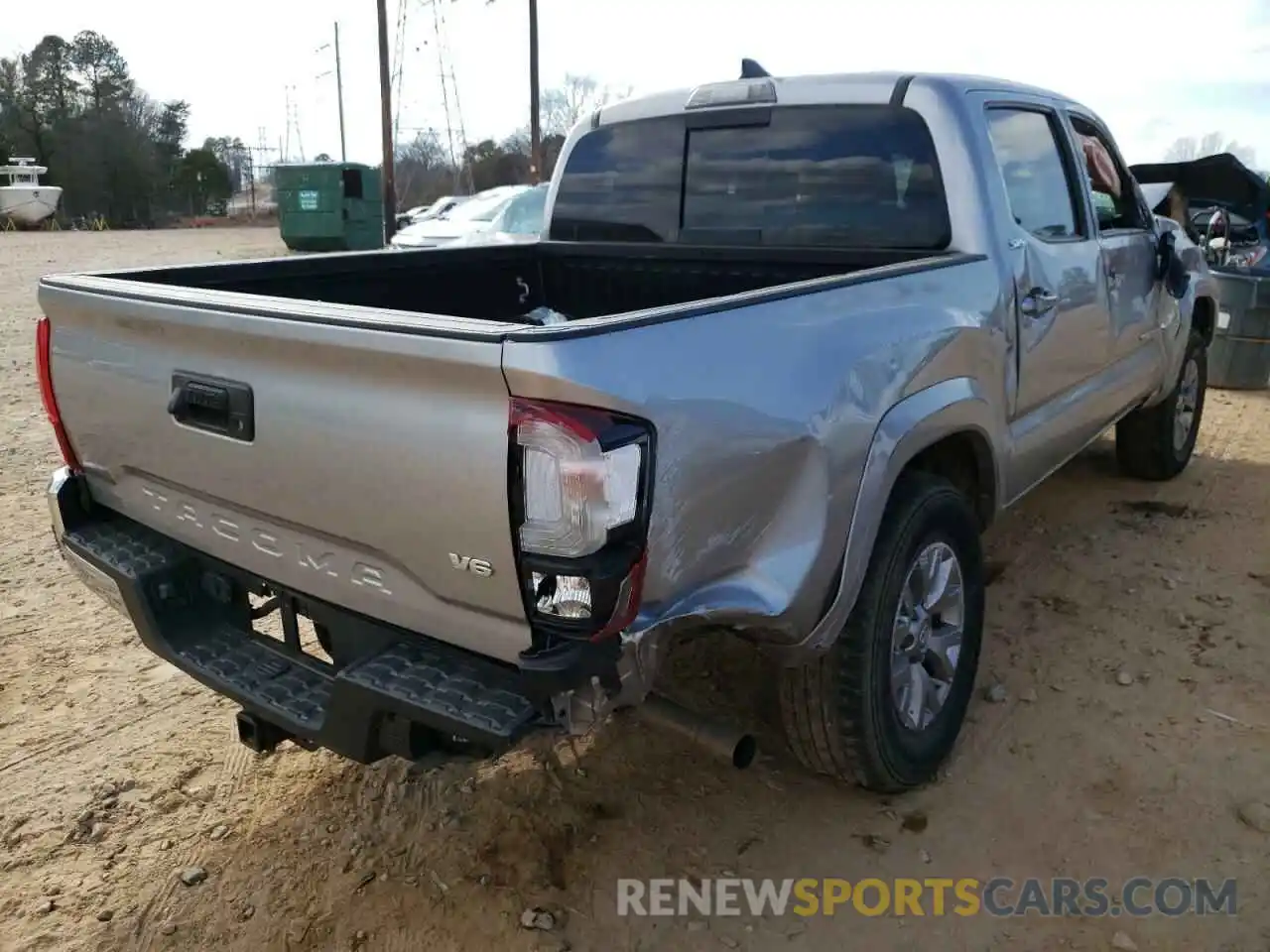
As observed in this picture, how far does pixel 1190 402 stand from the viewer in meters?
5.86

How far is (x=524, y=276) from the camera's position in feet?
14.4

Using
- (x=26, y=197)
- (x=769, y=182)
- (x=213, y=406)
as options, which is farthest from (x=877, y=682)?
(x=26, y=197)

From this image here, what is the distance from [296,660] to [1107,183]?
12.6 feet

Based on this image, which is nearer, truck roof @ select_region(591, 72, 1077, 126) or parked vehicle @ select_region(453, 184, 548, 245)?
truck roof @ select_region(591, 72, 1077, 126)

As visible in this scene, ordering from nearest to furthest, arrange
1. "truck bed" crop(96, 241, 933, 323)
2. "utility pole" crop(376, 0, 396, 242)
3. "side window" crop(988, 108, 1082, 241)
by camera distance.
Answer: "truck bed" crop(96, 241, 933, 323) → "side window" crop(988, 108, 1082, 241) → "utility pole" crop(376, 0, 396, 242)

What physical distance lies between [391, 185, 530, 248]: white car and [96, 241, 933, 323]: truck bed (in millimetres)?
8525

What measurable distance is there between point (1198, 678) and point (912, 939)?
1.75 m

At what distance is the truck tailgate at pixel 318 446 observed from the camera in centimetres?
196

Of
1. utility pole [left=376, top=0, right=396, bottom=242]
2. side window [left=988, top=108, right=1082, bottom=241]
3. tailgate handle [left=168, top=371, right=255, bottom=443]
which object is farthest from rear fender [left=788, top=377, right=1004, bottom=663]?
utility pole [left=376, top=0, right=396, bottom=242]

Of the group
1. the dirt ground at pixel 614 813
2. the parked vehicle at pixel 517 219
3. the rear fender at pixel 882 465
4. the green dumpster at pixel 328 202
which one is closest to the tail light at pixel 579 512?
the rear fender at pixel 882 465

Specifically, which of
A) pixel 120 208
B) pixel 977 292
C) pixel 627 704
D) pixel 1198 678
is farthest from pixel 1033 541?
pixel 120 208

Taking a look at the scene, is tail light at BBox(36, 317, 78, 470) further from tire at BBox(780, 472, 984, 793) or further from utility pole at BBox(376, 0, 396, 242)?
utility pole at BBox(376, 0, 396, 242)

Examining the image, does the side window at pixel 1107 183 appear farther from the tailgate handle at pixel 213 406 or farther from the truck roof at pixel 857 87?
the tailgate handle at pixel 213 406

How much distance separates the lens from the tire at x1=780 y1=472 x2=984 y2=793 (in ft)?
8.75
